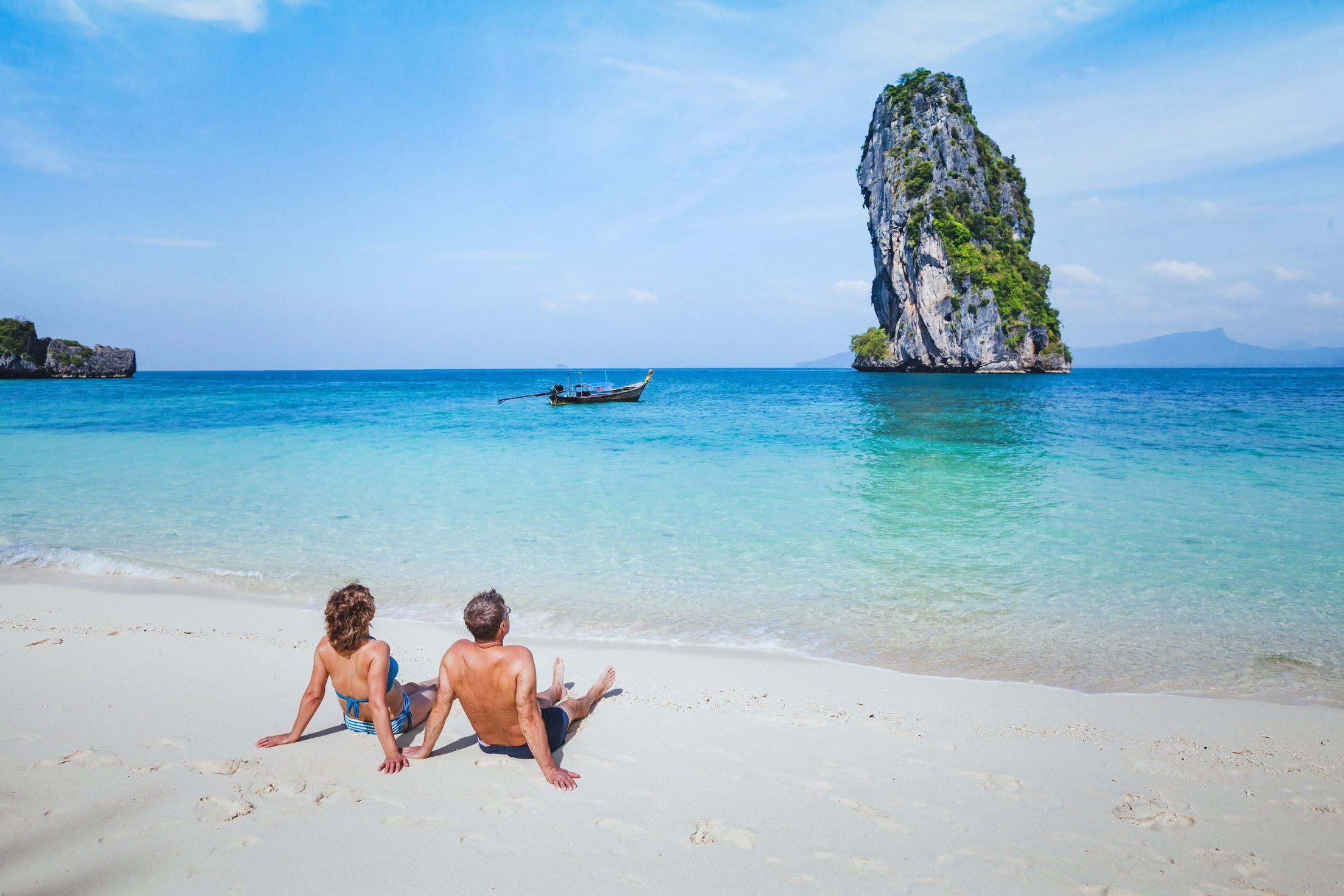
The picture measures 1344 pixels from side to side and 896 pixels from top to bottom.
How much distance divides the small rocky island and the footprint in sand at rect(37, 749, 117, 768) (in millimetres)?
99178

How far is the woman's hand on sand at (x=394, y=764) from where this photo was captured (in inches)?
141

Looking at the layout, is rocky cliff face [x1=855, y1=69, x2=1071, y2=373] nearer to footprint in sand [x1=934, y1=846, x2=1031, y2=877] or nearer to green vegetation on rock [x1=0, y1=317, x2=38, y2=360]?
footprint in sand [x1=934, y1=846, x2=1031, y2=877]

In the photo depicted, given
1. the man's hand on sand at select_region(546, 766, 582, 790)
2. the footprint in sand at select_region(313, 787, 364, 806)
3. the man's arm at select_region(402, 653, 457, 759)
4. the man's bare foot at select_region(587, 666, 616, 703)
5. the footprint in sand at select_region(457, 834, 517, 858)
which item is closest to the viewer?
the footprint in sand at select_region(457, 834, 517, 858)

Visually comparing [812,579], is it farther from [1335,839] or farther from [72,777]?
[72,777]

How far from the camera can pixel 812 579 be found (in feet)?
25.6

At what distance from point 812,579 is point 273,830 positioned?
19.5 feet

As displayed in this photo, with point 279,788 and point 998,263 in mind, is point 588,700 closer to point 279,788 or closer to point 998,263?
point 279,788

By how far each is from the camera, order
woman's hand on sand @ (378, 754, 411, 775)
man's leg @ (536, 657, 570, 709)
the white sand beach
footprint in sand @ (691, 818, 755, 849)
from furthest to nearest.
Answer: man's leg @ (536, 657, 570, 709), woman's hand on sand @ (378, 754, 411, 775), footprint in sand @ (691, 818, 755, 849), the white sand beach

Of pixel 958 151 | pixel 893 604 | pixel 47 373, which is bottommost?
pixel 893 604

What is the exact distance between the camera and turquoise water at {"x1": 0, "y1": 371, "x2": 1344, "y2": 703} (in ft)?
20.4

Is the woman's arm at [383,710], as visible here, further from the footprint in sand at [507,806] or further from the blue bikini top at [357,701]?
the footprint in sand at [507,806]

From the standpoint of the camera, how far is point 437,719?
12.1ft

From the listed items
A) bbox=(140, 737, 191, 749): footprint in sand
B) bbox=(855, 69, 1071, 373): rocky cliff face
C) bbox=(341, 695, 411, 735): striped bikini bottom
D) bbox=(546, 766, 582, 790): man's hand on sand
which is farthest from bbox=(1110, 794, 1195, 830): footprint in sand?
bbox=(855, 69, 1071, 373): rocky cliff face

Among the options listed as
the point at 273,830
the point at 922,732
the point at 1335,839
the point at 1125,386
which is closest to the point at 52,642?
the point at 273,830
